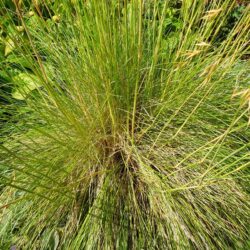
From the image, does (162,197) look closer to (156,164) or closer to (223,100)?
(156,164)

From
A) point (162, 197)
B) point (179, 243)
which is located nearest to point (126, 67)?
point (162, 197)

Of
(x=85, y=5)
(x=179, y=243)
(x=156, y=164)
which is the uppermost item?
(x=85, y=5)

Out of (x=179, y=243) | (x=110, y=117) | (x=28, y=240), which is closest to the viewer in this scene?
(x=179, y=243)

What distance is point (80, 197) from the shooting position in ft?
4.32

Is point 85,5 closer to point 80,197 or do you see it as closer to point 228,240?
point 80,197

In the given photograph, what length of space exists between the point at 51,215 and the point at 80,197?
0.38 feet

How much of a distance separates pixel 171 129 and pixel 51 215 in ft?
1.77

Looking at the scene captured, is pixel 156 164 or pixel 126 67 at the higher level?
pixel 126 67

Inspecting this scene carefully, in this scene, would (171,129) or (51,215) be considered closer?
(51,215)

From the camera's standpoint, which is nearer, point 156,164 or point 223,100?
point 156,164

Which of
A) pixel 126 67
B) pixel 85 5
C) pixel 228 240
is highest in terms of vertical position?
pixel 85 5

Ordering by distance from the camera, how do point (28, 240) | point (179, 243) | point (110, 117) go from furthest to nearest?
1. point (110, 117)
2. point (28, 240)
3. point (179, 243)

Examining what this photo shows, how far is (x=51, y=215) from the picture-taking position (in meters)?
1.29

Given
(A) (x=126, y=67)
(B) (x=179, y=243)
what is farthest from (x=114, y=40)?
(B) (x=179, y=243)
